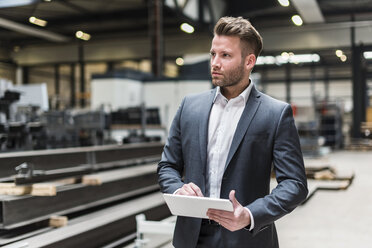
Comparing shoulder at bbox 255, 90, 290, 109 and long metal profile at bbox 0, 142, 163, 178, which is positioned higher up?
shoulder at bbox 255, 90, 290, 109

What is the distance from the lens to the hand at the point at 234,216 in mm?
1329

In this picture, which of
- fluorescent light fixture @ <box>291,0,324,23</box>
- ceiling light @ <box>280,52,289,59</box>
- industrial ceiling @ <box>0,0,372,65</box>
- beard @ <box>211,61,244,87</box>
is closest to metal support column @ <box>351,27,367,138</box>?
industrial ceiling @ <box>0,0,372,65</box>

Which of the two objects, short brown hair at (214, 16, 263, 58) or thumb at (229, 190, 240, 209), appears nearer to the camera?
thumb at (229, 190, 240, 209)

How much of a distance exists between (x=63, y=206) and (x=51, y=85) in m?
21.5

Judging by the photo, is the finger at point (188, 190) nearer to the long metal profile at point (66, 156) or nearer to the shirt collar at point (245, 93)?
the shirt collar at point (245, 93)

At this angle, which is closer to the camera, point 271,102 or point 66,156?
point 271,102

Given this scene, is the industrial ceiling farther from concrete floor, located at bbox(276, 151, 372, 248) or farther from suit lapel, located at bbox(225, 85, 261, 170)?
suit lapel, located at bbox(225, 85, 261, 170)

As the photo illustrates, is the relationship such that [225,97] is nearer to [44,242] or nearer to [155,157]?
[44,242]

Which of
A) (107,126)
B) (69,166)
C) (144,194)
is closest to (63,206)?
(69,166)

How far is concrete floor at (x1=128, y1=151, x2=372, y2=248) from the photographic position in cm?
407

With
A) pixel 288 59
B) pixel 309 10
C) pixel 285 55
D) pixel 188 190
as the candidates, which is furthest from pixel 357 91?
pixel 188 190

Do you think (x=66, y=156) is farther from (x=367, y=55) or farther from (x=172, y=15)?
(x=367, y=55)

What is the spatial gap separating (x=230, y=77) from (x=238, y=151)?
0.25m

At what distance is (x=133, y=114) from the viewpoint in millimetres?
10727
